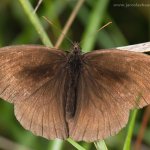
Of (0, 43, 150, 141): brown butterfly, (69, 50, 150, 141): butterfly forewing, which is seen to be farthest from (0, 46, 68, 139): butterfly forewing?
(69, 50, 150, 141): butterfly forewing

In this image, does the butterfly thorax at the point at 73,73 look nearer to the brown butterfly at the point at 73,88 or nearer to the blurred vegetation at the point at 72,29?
the brown butterfly at the point at 73,88

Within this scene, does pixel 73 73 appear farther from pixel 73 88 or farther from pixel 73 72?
pixel 73 88

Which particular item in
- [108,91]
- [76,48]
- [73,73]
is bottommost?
[108,91]

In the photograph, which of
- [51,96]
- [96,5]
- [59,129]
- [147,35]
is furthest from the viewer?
[147,35]

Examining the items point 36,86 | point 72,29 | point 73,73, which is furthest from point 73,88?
point 72,29

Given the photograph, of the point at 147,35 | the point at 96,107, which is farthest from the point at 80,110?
the point at 147,35

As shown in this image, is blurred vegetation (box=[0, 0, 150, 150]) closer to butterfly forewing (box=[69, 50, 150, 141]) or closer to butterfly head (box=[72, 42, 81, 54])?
butterfly head (box=[72, 42, 81, 54])

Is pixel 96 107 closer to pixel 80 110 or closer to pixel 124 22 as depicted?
pixel 80 110

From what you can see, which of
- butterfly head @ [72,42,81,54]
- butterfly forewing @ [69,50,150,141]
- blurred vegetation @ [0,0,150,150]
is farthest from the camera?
blurred vegetation @ [0,0,150,150]
